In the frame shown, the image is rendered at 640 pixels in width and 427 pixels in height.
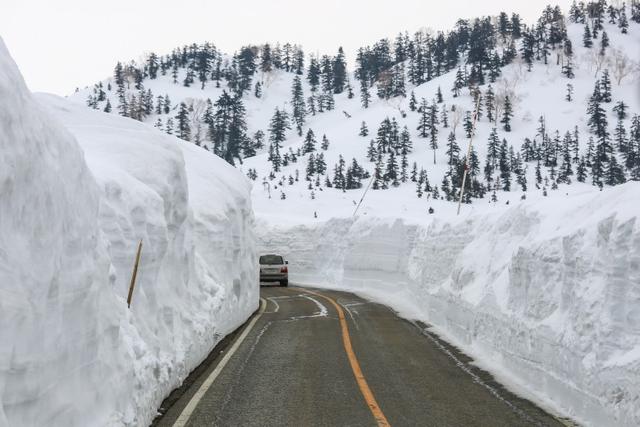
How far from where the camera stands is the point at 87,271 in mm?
5375

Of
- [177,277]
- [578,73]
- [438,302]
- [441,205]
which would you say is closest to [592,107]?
[578,73]

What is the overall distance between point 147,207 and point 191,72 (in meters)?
200

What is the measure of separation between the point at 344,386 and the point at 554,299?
332 cm

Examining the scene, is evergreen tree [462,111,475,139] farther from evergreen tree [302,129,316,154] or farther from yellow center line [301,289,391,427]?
yellow center line [301,289,391,427]

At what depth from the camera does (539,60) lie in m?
159

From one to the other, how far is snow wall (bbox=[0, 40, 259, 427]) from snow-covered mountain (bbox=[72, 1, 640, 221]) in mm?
51077

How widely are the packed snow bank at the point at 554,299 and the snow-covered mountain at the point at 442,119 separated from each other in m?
46.9

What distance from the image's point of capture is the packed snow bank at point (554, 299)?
21.6 ft

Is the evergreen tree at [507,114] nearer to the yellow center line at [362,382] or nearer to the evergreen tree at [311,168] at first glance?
the evergreen tree at [311,168]

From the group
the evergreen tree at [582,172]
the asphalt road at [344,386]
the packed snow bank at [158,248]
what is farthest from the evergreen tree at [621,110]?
the packed snow bank at [158,248]

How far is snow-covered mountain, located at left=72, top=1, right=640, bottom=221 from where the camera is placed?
95.0 meters

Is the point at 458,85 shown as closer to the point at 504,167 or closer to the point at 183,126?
the point at 504,167

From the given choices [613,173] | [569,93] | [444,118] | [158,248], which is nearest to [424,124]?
[444,118]

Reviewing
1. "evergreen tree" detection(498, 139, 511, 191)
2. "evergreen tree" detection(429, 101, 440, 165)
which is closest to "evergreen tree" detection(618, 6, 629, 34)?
"evergreen tree" detection(429, 101, 440, 165)
